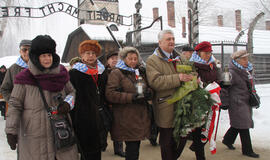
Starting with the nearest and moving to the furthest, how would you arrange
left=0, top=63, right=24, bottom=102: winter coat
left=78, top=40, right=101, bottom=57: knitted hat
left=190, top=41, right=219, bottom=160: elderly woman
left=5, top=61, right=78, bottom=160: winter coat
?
left=5, top=61, right=78, bottom=160: winter coat < left=78, top=40, right=101, bottom=57: knitted hat < left=0, top=63, right=24, bottom=102: winter coat < left=190, top=41, right=219, bottom=160: elderly woman

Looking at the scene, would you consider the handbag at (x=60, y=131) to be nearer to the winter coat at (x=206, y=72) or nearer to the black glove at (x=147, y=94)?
the black glove at (x=147, y=94)

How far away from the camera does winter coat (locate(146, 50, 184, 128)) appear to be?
316 cm

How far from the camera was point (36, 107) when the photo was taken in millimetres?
2576

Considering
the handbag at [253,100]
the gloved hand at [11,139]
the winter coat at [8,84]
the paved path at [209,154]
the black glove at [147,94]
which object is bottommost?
the paved path at [209,154]

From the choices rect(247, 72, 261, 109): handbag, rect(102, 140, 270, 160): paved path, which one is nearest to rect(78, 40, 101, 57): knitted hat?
rect(102, 140, 270, 160): paved path

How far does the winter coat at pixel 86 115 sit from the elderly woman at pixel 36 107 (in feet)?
1.46

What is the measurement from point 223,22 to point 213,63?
47967mm

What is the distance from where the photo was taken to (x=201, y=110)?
10.6 feet

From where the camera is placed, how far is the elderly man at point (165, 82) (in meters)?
3.17

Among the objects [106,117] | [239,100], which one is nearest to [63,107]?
[106,117]

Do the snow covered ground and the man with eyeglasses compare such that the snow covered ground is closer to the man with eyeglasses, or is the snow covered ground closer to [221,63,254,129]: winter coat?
[221,63,254,129]: winter coat

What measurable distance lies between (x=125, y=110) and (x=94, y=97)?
457 millimetres

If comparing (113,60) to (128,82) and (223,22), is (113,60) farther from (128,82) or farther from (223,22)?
(223,22)

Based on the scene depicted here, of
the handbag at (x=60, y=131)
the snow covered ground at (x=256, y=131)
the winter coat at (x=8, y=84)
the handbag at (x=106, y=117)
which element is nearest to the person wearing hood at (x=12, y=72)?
the winter coat at (x=8, y=84)
